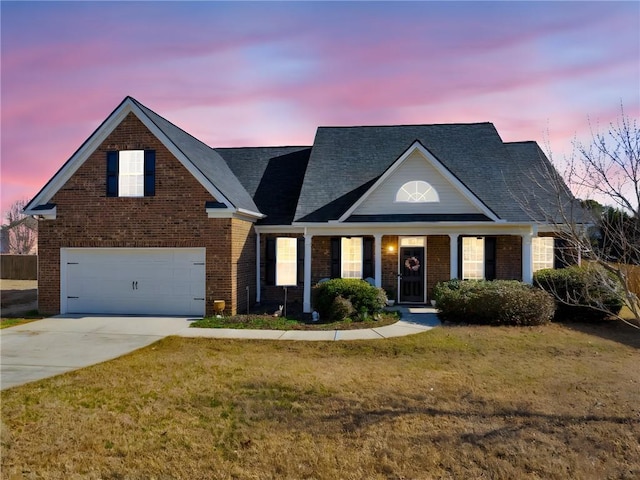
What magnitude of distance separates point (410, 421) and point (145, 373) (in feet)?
16.4

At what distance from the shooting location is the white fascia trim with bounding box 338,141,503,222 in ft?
46.3

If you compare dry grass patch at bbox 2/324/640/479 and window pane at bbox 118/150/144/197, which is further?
window pane at bbox 118/150/144/197

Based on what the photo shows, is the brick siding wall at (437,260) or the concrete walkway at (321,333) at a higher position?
the brick siding wall at (437,260)

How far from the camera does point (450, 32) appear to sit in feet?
31.1

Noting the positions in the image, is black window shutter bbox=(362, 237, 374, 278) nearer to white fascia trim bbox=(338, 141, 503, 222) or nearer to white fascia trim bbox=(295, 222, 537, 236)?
white fascia trim bbox=(295, 222, 537, 236)

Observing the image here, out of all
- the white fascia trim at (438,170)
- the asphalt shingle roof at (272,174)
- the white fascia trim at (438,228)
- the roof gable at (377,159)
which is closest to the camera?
the white fascia trim at (438,228)

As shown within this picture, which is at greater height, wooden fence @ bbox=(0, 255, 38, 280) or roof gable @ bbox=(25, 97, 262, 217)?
roof gable @ bbox=(25, 97, 262, 217)

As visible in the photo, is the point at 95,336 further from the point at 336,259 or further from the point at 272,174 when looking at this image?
the point at 272,174

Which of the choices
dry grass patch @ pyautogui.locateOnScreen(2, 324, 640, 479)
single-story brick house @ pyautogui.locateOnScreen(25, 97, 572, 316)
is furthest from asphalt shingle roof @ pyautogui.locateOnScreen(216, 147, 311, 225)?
dry grass patch @ pyautogui.locateOnScreen(2, 324, 640, 479)

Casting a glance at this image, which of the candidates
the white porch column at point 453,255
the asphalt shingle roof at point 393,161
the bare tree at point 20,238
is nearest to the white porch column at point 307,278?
the asphalt shingle roof at point 393,161

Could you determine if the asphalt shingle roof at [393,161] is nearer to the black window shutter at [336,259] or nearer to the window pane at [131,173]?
the black window shutter at [336,259]

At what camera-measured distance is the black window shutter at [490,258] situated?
15008 millimetres

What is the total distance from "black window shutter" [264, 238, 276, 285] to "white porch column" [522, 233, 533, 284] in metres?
9.23

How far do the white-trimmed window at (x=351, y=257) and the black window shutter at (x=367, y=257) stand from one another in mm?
140
